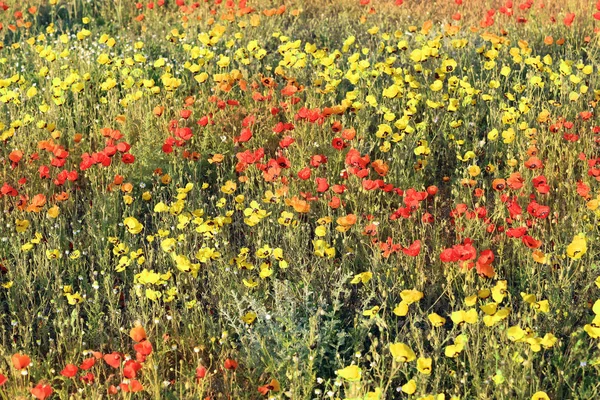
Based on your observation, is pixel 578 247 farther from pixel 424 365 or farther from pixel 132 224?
pixel 132 224

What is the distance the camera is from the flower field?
289cm

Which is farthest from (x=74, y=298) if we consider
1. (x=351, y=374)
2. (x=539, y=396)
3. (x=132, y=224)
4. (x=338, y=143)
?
(x=539, y=396)

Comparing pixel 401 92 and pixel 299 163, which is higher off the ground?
pixel 401 92

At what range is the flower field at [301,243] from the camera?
9.47ft

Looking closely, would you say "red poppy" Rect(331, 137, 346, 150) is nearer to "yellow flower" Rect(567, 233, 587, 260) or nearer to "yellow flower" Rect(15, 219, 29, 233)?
"yellow flower" Rect(567, 233, 587, 260)

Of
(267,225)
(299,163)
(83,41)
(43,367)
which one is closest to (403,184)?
(299,163)

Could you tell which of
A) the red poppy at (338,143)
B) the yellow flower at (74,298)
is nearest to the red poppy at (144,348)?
the yellow flower at (74,298)

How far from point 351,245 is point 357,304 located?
16.5 inches

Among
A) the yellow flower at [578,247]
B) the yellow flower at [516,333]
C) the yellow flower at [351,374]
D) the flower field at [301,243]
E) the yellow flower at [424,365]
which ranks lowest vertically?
the flower field at [301,243]

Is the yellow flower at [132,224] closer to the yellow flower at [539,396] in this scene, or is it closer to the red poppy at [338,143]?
the red poppy at [338,143]

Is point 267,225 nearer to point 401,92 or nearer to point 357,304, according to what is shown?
point 357,304

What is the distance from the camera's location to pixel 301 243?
383 cm

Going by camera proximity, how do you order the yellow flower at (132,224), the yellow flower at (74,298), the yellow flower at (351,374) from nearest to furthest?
the yellow flower at (351,374) → the yellow flower at (74,298) → the yellow flower at (132,224)

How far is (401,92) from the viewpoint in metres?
4.83
